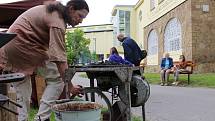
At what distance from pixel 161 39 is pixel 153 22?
4.33 m

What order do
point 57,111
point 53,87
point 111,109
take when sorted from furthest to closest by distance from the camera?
point 111,109
point 53,87
point 57,111

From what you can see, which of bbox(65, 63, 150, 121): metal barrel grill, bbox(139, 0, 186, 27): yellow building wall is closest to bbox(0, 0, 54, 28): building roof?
bbox(65, 63, 150, 121): metal barrel grill

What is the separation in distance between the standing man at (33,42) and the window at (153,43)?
33.6m

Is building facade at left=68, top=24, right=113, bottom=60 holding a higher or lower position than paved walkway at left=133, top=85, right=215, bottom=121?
higher

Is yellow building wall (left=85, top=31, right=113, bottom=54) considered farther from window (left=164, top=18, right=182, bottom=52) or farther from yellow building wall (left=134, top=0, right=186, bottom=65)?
window (left=164, top=18, right=182, bottom=52)

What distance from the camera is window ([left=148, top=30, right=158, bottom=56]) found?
38900 millimetres

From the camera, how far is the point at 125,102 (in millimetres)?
5754

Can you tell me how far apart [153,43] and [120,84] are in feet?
114

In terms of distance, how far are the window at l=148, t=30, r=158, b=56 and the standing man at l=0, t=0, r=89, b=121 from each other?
110ft

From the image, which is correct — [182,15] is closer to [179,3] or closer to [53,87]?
[179,3]

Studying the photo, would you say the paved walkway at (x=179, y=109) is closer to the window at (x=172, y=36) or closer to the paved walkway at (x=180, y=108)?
the paved walkway at (x=180, y=108)

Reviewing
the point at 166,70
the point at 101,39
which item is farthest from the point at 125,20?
the point at 166,70

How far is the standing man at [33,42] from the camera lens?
15.3ft

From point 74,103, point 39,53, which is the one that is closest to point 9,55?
point 39,53
